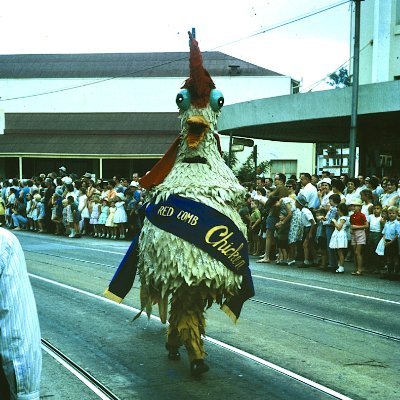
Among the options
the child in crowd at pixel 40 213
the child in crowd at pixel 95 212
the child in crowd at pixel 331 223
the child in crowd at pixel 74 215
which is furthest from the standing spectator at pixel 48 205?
the child in crowd at pixel 331 223

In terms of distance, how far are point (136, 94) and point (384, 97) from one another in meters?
27.4

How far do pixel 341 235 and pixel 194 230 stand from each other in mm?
8198

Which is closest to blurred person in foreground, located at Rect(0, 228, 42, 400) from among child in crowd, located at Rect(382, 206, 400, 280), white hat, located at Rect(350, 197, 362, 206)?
child in crowd, located at Rect(382, 206, 400, 280)

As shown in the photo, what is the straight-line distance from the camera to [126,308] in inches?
335

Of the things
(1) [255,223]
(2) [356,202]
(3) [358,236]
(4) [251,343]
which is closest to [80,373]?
(4) [251,343]

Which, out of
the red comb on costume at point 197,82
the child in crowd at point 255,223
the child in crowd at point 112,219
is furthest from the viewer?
the child in crowd at point 112,219

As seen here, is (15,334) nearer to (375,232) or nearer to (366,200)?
(375,232)

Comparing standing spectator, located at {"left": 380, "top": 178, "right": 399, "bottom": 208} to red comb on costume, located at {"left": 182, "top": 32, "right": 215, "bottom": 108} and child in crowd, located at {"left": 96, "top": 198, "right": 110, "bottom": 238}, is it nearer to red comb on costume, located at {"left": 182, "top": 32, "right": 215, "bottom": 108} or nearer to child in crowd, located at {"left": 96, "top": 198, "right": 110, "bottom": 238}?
red comb on costume, located at {"left": 182, "top": 32, "right": 215, "bottom": 108}

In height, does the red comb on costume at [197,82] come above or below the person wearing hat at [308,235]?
above

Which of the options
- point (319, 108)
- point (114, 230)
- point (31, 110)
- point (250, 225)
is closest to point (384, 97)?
point (319, 108)

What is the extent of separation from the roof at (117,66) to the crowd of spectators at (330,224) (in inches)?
1061

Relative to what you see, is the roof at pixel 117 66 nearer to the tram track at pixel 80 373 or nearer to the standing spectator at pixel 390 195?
the standing spectator at pixel 390 195

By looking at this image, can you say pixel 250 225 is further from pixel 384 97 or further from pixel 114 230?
pixel 114 230

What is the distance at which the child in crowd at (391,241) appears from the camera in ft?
39.7
